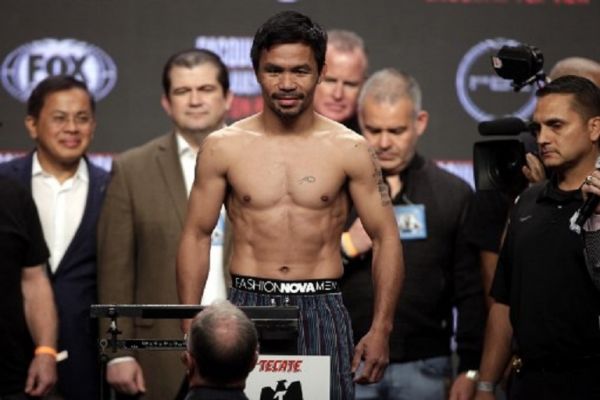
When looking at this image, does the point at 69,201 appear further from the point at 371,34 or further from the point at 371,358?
the point at 371,358

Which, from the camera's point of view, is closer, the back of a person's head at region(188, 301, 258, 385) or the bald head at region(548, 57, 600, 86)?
the back of a person's head at region(188, 301, 258, 385)

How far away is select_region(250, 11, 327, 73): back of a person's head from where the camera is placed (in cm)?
552

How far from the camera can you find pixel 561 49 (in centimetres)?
745

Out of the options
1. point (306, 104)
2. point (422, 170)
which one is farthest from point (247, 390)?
point (422, 170)

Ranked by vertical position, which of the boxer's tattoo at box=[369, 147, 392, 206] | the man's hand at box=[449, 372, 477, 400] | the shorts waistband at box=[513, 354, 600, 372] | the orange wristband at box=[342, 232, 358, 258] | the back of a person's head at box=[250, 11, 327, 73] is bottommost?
the man's hand at box=[449, 372, 477, 400]

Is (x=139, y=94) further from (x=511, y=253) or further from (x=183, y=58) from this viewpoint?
(x=511, y=253)

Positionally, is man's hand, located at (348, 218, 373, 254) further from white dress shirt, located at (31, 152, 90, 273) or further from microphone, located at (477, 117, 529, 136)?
white dress shirt, located at (31, 152, 90, 273)

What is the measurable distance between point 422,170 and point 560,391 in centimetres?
154

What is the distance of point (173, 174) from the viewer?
6707 millimetres

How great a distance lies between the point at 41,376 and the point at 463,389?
5.29ft

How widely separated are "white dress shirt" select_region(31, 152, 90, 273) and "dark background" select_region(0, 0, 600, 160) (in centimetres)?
58

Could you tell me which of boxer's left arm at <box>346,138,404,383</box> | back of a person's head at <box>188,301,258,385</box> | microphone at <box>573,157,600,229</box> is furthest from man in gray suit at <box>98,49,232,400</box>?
back of a person's head at <box>188,301,258,385</box>

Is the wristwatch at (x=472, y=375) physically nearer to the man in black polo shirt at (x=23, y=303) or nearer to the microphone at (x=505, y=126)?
the microphone at (x=505, y=126)

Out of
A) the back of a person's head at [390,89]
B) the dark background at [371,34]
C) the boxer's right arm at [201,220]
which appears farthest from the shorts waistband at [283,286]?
the dark background at [371,34]
